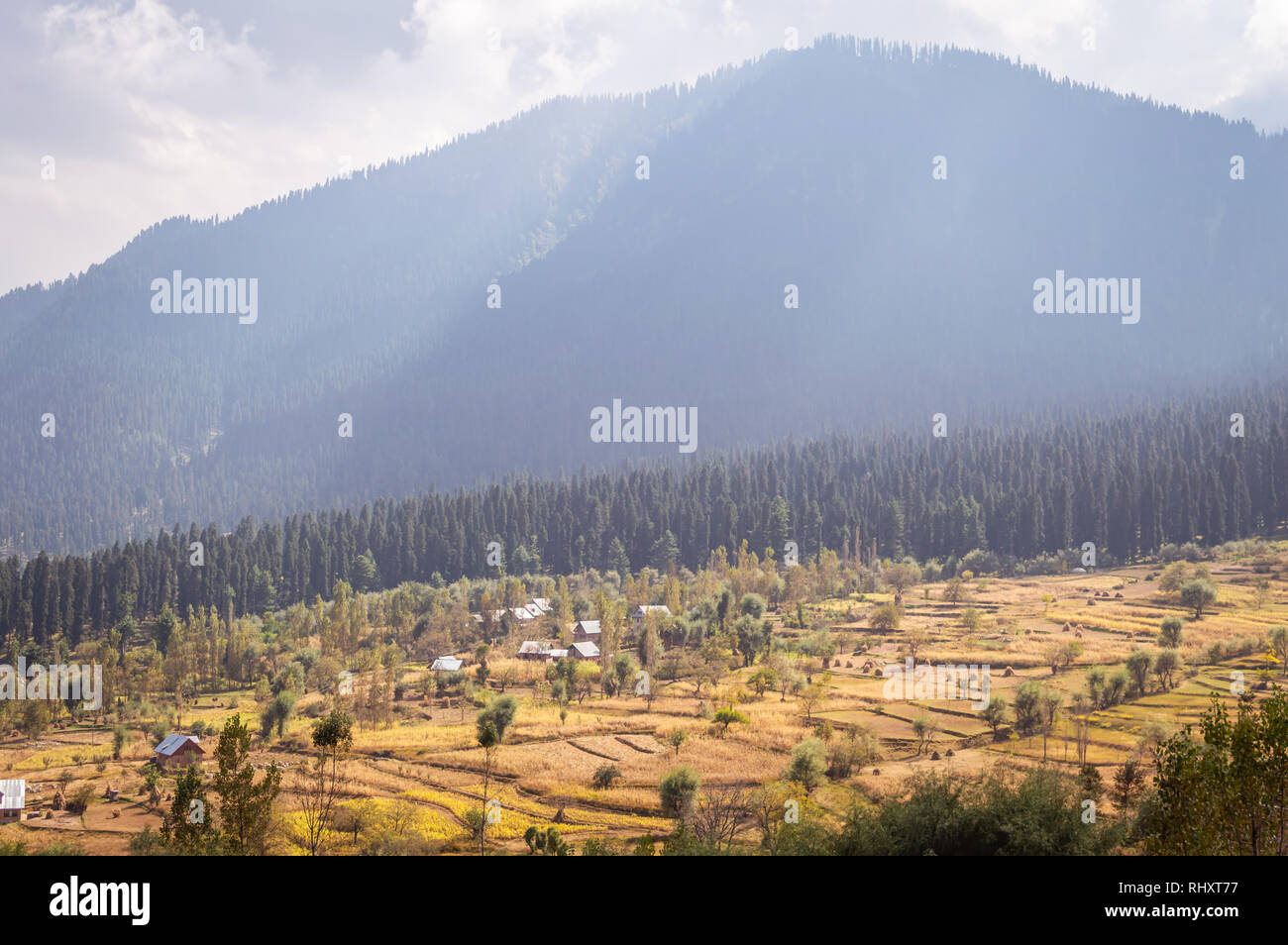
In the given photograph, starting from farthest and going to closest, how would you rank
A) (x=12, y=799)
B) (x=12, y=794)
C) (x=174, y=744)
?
(x=174, y=744), (x=12, y=794), (x=12, y=799)

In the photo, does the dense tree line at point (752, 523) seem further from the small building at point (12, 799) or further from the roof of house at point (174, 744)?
the small building at point (12, 799)

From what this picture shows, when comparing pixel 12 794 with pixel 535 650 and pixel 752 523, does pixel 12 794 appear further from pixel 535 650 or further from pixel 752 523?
pixel 752 523

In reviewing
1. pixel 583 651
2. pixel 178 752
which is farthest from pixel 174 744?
pixel 583 651

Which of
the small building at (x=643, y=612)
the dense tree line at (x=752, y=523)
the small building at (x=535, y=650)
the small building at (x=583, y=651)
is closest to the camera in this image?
the small building at (x=583, y=651)

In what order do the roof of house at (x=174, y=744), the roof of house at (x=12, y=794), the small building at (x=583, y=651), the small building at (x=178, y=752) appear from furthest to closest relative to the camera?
the small building at (x=583, y=651) → the roof of house at (x=174, y=744) → the small building at (x=178, y=752) → the roof of house at (x=12, y=794)

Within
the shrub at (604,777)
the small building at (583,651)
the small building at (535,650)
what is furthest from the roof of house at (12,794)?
the small building at (583,651)

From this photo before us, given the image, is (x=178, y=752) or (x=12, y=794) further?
(x=178, y=752)
